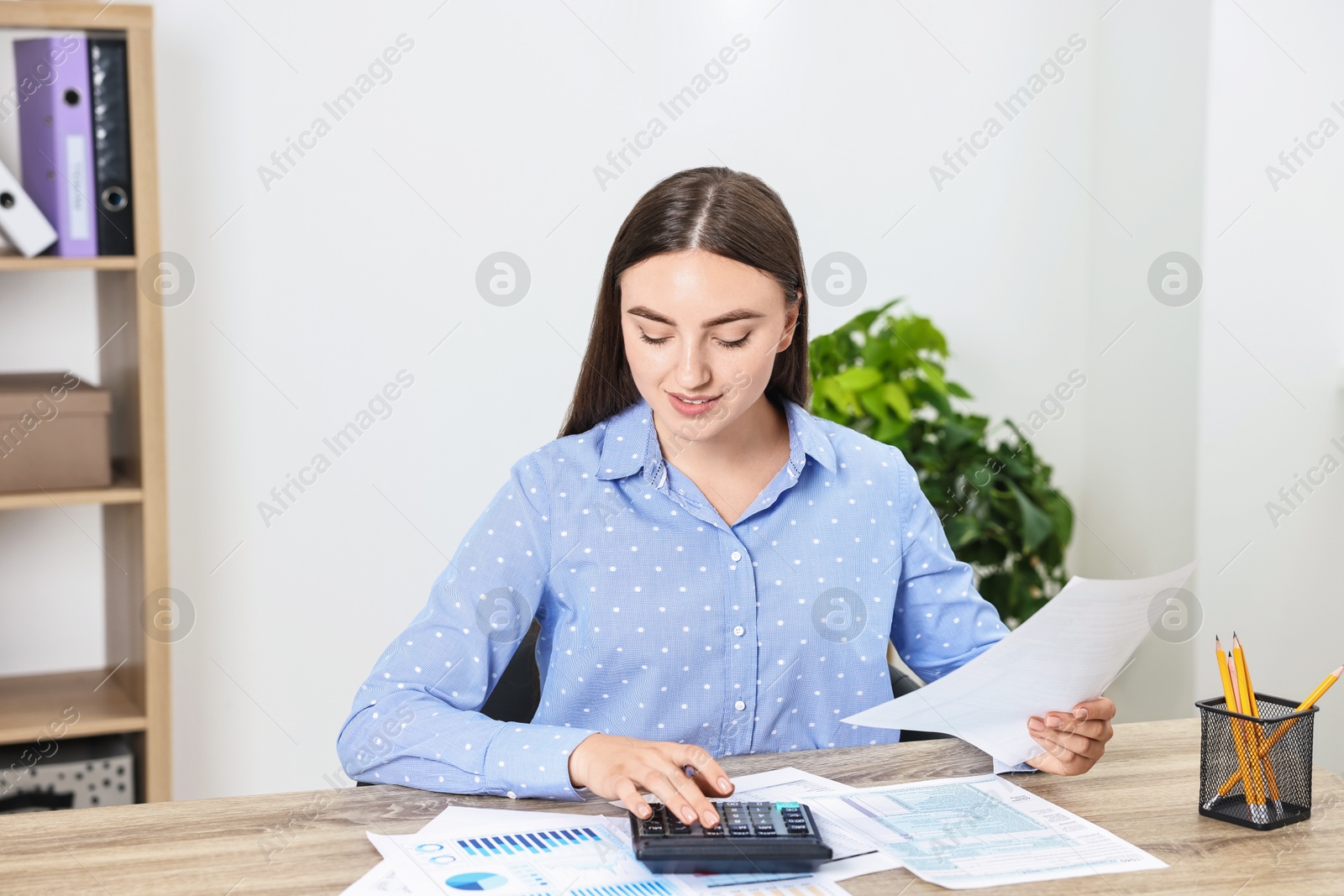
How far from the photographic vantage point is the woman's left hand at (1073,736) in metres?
1.27

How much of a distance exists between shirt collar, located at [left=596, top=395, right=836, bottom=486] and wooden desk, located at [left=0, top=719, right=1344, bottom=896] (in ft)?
1.26

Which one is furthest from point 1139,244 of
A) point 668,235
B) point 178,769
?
point 178,769

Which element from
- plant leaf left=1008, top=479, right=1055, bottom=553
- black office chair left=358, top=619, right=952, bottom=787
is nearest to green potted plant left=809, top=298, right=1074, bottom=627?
plant leaf left=1008, top=479, right=1055, bottom=553

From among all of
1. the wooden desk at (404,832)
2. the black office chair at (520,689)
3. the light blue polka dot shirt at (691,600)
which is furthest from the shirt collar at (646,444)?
the wooden desk at (404,832)

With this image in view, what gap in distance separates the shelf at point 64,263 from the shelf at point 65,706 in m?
0.85

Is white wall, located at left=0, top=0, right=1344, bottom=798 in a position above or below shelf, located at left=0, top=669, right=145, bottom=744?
above

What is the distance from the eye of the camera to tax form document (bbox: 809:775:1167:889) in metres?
1.07

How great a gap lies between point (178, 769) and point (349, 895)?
198 cm

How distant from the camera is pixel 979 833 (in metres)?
1.16

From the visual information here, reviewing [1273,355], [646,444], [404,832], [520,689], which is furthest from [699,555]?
[1273,355]

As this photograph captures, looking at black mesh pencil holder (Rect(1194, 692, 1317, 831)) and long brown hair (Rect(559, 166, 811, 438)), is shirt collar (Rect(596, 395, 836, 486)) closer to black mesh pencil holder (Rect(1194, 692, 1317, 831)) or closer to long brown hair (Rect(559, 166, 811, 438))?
long brown hair (Rect(559, 166, 811, 438))

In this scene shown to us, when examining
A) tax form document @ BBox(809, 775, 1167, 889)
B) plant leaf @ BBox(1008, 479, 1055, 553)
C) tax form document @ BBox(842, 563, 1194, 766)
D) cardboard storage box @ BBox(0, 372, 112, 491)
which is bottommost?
tax form document @ BBox(809, 775, 1167, 889)

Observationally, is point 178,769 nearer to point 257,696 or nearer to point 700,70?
point 257,696

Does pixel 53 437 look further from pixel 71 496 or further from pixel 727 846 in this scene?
pixel 727 846
